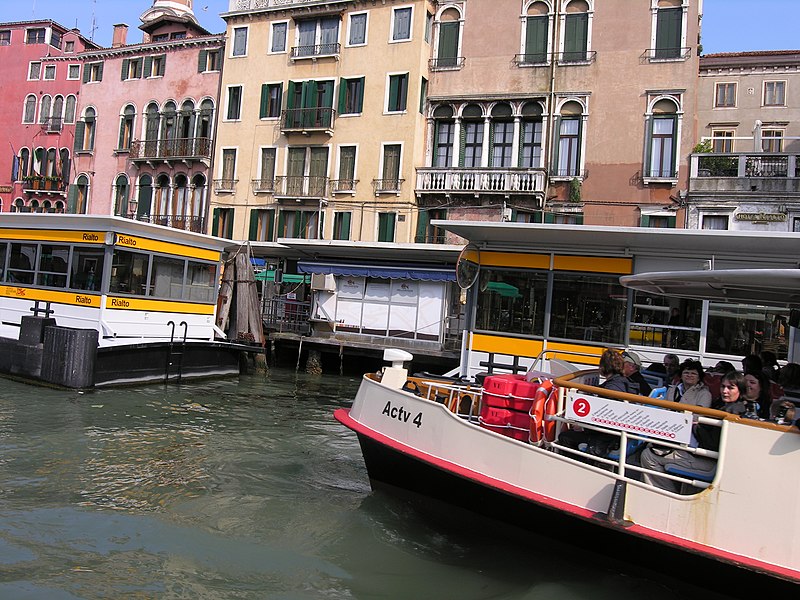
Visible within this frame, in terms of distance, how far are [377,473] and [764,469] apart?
13.0ft

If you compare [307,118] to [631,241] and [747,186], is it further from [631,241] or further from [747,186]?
[631,241]

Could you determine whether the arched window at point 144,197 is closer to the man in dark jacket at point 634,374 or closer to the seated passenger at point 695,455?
the man in dark jacket at point 634,374

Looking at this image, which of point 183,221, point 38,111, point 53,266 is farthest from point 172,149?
point 53,266

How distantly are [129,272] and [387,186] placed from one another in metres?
14.1

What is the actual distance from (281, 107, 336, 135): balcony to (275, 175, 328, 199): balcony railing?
1767mm

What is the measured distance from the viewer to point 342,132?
28.2 metres

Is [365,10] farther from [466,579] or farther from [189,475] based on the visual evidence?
[466,579]

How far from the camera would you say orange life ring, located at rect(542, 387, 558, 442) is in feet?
21.1

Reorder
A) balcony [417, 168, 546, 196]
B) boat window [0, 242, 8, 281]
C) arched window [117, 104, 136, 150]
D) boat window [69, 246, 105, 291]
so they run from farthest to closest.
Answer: arched window [117, 104, 136, 150]
balcony [417, 168, 546, 196]
boat window [0, 242, 8, 281]
boat window [69, 246, 105, 291]

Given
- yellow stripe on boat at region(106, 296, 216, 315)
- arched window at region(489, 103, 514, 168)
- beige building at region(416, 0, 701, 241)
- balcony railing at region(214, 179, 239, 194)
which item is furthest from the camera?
balcony railing at region(214, 179, 239, 194)

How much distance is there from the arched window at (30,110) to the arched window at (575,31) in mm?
25402

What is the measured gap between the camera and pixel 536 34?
2547cm

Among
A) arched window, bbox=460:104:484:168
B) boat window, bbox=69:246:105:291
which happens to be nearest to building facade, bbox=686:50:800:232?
arched window, bbox=460:104:484:168

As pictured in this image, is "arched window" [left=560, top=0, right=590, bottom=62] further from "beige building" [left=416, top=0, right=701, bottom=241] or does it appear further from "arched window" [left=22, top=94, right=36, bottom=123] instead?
"arched window" [left=22, top=94, right=36, bottom=123]
